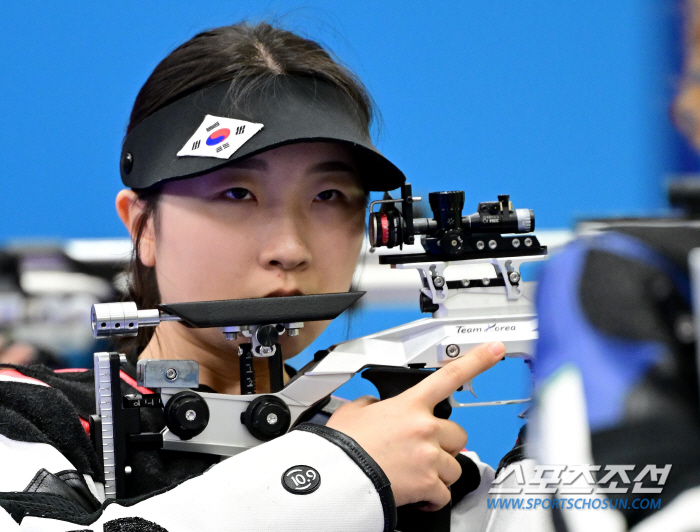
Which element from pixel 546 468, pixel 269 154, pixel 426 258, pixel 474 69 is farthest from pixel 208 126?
pixel 474 69

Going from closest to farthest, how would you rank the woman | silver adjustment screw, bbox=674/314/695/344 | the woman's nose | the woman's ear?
silver adjustment screw, bbox=674/314/695/344, the woman, the woman's nose, the woman's ear

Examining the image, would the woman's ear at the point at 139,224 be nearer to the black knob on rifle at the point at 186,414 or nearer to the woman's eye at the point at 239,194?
the woman's eye at the point at 239,194

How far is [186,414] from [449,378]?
0.79 ft

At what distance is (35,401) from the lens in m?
0.77

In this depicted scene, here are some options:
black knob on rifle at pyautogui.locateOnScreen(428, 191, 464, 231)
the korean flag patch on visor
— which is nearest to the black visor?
the korean flag patch on visor

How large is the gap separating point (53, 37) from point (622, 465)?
1271 millimetres

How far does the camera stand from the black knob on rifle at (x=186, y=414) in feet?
2.45

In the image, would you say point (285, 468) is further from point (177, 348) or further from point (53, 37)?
point (53, 37)

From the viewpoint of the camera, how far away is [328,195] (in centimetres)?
92

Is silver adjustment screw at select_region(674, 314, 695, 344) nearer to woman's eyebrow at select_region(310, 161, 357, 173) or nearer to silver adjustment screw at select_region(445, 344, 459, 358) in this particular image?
silver adjustment screw at select_region(445, 344, 459, 358)

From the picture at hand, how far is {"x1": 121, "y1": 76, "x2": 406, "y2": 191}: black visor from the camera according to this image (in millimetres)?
836

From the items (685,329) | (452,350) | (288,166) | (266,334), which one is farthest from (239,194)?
(685,329)

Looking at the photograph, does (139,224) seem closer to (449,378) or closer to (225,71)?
(225,71)

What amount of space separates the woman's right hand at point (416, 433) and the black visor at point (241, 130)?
0.27 metres
